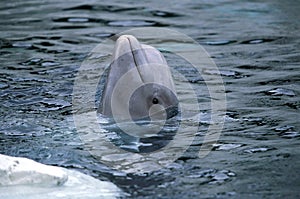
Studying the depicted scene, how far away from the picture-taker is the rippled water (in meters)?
4.78

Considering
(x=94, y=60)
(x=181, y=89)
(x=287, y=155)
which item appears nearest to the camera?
(x=287, y=155)

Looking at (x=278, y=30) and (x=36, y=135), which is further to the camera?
(x=278, y=30)

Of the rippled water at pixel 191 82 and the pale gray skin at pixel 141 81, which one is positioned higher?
the pale gray skin at pixel 141 81

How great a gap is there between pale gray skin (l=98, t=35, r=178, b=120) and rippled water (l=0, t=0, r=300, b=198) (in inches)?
13.5

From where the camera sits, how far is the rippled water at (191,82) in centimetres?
478

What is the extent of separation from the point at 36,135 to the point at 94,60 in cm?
285

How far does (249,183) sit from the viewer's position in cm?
465

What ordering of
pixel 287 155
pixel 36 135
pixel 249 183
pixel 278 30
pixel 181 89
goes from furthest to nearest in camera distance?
1. pixel 278 30
2. pixel 181 89
3. pixel 36 135
4. pixel 287 155
5. pixel 249 183

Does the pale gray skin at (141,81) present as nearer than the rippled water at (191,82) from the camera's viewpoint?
No

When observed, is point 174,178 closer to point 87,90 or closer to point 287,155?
point 287,155

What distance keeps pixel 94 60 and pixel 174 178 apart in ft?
12.9

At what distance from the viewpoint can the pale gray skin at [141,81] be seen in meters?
5.74

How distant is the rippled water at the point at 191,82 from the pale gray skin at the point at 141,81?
0.34 m

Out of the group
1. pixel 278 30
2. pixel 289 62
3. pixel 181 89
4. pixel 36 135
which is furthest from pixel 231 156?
pixel 278 30
